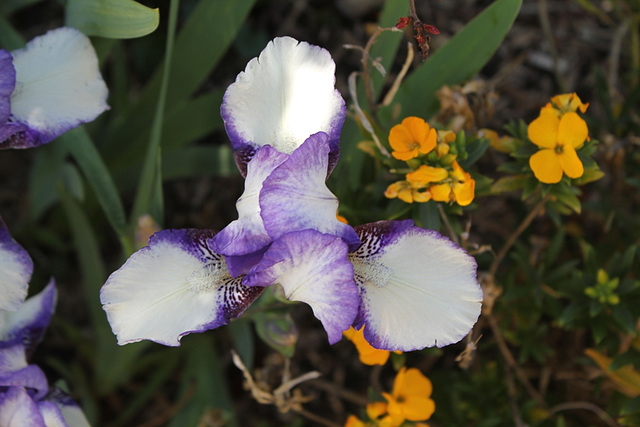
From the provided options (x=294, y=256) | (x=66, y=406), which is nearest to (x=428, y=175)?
(x=294, y=256)

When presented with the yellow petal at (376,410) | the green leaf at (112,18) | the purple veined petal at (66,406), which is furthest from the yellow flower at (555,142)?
the purple veined petal at (66,406)

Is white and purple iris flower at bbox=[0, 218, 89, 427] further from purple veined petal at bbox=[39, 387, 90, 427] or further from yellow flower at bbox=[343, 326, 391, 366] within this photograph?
yellow flower at bbox=[343, 326, 391, 366]

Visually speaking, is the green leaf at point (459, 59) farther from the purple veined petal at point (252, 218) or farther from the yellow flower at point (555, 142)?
the purple veined petal at point (252, 218)

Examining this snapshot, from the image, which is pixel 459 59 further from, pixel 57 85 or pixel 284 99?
pixel 57 85

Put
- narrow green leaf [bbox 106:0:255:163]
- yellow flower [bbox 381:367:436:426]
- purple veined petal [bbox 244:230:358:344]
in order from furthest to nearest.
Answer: narrow green leaf [bbox 106:0:255:163], yellow flower [bbox 381:367:436:426], purple veined petal [bbox 244:230:358:344]

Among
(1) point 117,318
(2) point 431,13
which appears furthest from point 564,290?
(2) point 431,13

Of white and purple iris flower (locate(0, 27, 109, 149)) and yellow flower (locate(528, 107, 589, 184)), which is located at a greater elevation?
white and purple iris flower (locate(0, 27, 109, 149))

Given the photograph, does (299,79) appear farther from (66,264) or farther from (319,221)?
(66,264)

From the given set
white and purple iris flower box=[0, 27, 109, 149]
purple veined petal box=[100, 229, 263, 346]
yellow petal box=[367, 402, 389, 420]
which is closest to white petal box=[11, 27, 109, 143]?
white and purple iris flower box=[0, 27, 109, 149]
